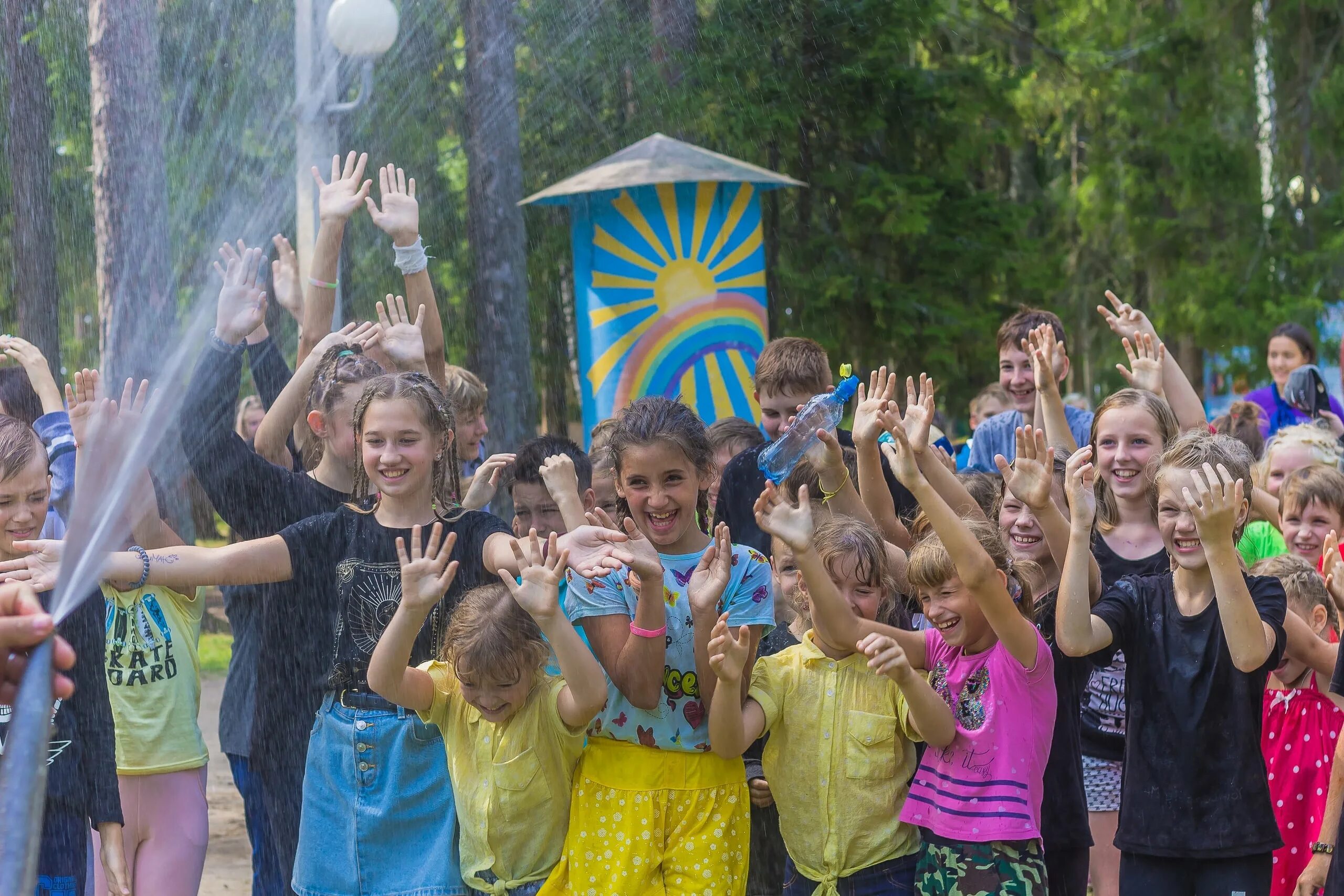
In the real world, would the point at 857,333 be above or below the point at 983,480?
above

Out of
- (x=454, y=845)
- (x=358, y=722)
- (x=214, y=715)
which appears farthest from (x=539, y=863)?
(x=214, y=715)

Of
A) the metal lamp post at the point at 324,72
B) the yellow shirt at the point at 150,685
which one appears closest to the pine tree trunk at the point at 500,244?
the metal lamp post at the point at 324,72

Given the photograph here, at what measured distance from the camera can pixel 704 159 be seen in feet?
28.8

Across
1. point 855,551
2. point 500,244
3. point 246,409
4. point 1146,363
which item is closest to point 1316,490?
point 1146,363

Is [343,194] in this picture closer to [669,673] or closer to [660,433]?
[660,433]

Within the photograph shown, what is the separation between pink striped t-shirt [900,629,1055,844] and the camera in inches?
145

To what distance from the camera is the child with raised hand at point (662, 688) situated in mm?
3672

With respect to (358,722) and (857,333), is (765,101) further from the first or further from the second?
(358,722)

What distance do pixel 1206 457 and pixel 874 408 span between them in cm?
97

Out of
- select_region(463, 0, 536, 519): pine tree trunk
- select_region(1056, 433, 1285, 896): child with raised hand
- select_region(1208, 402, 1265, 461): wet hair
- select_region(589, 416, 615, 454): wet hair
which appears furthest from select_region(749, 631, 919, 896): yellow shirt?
select_region(463, 0, 536, 519): pine tree trunk

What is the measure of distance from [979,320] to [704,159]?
5214mm

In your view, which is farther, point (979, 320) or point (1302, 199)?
point (1302, 199)

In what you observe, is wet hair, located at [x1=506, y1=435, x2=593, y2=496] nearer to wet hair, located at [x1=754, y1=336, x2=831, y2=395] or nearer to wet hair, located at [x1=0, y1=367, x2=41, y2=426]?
wet hair, located at [x1=754, y1=336, x2=831, y2=395]

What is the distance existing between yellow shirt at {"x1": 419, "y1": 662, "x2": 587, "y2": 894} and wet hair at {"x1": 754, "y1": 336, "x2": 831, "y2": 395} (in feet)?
5.73
